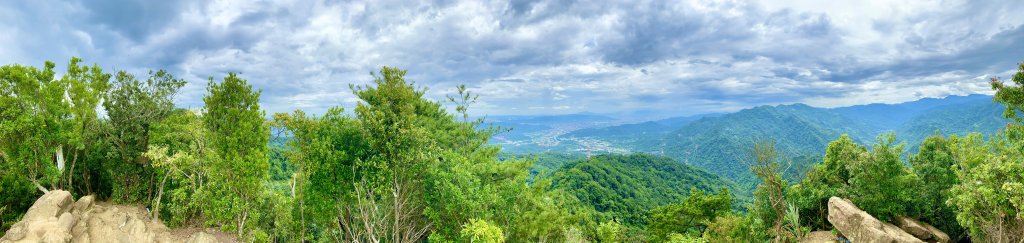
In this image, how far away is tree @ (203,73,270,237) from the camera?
47.4 ft

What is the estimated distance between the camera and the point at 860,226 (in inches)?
681

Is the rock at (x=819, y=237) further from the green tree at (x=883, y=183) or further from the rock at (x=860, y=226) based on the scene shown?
the green tree at (x=883, y=183)

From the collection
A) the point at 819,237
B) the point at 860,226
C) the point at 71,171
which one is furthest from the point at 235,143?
the point at 819,237

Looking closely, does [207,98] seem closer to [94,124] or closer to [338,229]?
[338,229]

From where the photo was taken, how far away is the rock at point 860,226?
53.6 ft

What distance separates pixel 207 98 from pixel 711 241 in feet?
82.8

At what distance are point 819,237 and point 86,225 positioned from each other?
103ft

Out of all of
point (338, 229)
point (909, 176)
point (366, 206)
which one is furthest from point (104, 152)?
point (909, 176)

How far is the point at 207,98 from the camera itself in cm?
1425

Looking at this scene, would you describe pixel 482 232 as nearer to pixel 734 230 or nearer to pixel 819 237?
pixel 819 237

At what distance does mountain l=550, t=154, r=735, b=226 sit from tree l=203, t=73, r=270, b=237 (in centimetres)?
5137

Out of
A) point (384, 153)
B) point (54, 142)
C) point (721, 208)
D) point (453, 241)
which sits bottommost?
point (721, 208)

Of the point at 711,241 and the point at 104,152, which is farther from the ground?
the point at 104,152

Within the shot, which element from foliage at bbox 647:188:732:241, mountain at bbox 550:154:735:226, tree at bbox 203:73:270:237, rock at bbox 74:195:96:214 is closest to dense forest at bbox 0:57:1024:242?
tree at bbox 203:73:270:237
